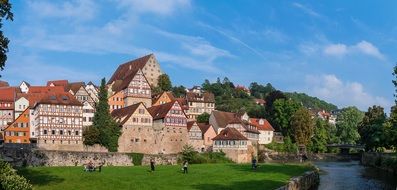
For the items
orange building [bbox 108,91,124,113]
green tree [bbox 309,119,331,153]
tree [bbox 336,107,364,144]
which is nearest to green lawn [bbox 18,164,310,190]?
orange building [bbox 108,91,124,113]

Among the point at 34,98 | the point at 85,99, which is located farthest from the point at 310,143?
the point at 34,98

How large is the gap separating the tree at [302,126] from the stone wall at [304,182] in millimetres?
60263

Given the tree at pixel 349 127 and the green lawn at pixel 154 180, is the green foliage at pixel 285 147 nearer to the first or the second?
the tree at pixel 349 127

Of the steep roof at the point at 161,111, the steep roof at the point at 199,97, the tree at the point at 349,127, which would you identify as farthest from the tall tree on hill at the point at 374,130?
the steep roof at the point at 199,97

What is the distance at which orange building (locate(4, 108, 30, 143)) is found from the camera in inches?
3669

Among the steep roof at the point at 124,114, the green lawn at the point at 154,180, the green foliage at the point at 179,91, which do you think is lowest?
the green lawn at the point at 154,180

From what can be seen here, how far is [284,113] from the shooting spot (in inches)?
5098

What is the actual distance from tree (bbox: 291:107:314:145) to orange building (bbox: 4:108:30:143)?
59.7 m

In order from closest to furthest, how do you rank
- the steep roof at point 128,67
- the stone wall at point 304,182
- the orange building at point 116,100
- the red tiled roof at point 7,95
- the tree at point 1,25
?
the tree at point 1,25 < the stone wall at point 304,182 < the red tiled roof at point 7,95 < the orange building at point 116,100 < the steep roof at point 128,67

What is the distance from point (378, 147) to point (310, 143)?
973 inches

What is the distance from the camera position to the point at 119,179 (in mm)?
41469

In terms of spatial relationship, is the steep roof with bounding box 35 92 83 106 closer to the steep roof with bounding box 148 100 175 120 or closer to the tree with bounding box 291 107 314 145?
the steep roof with bounding box 148 100 175 120

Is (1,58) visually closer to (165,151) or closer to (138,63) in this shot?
(165,151)

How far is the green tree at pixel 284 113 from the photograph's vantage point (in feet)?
417
